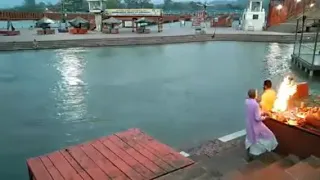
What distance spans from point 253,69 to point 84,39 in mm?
15752

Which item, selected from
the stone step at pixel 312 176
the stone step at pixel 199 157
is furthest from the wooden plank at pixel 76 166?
the stone step at pixel 312 176

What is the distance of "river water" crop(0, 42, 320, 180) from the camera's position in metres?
7.86

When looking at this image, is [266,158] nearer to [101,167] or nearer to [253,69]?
[101,167]

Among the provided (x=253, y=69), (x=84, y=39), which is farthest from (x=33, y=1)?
(x=253, y=69)

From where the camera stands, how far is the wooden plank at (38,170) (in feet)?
14.6

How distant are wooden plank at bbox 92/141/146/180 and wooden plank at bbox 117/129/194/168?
1.59 feet

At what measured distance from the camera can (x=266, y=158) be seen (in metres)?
5.16

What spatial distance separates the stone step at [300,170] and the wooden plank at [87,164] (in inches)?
103

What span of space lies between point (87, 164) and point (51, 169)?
541mm

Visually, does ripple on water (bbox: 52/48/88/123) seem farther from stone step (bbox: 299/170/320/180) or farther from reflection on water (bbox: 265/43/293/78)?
reflection on water (bbox: 265/43/293/78)

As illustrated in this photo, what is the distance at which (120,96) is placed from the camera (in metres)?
11.3

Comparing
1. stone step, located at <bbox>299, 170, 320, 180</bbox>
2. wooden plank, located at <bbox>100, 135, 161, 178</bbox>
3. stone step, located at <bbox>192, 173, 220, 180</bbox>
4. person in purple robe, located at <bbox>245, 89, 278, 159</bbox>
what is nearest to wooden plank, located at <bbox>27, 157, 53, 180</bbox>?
wooden plank, located at <bbox>100, 135, 161, 178</bbox>

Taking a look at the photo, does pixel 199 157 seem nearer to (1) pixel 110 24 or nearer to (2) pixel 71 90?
(2) pixel 71 90

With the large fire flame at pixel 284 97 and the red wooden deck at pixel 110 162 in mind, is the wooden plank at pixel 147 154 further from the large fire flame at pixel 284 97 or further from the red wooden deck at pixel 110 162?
the large fire flame at pixel 284 97
